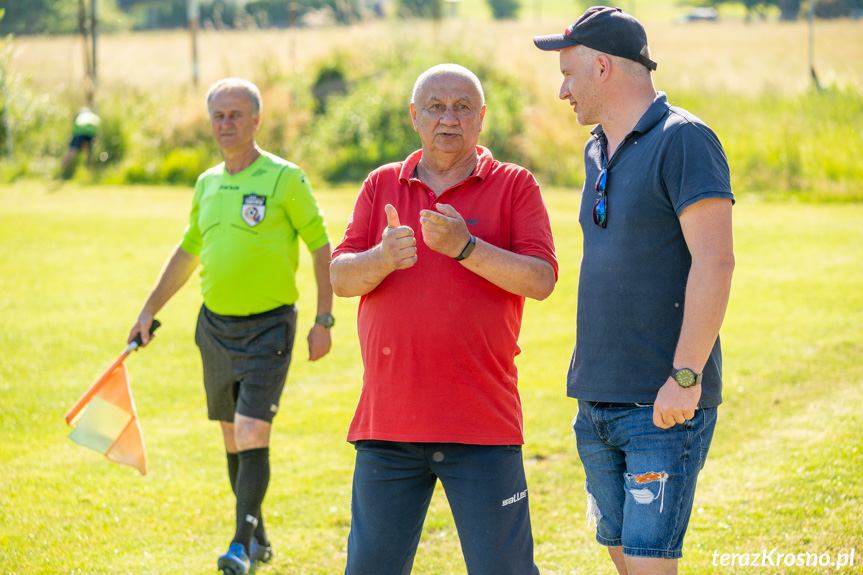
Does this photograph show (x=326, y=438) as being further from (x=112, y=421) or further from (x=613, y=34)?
(x=613, y=34)

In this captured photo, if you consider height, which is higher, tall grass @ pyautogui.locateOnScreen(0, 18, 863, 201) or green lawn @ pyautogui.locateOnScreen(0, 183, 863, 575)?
tall grass @ pyautogui.locateOnScreen(0, 18, 863, 201)

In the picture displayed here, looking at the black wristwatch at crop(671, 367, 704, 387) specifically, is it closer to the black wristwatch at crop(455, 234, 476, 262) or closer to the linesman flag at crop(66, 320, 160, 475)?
the black wristwatch at crop(455, 234, 476, 262)

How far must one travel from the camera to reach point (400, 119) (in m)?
19.5

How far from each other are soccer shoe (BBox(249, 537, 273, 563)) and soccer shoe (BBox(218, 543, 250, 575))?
0.65 feet

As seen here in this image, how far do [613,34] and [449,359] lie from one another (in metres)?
1.21

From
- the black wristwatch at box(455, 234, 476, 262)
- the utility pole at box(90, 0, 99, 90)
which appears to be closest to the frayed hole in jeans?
the black wristwatch at box(455, 234, 476, 262)

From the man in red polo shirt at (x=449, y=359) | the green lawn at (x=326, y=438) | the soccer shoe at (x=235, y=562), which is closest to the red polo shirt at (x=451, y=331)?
the man in red polo shirt at (x=449, y=359)

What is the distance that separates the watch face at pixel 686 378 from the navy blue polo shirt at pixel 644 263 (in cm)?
15

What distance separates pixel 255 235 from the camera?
14.8 ft

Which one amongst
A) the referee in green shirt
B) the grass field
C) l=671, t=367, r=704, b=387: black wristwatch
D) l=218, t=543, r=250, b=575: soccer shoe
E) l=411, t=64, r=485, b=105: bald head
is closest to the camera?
l=671, t=367, r=704, b=387: black wristwatch

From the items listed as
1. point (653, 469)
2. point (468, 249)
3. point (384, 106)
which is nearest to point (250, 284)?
point (468, 249)

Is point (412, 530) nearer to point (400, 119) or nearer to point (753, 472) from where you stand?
point (753, 472)

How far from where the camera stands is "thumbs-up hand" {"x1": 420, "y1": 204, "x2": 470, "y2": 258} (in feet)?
9.07

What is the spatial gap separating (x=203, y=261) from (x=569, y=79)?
7.69 ft
